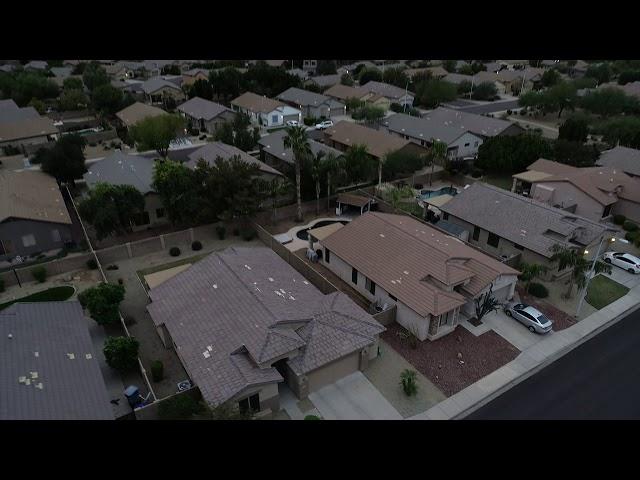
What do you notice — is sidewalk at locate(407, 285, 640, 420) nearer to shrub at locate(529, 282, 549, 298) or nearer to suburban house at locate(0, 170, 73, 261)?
shrub at locate(529, 282, 549, 298)

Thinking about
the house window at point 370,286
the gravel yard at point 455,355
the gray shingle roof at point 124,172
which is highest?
the gray shingle roof at point 124,172

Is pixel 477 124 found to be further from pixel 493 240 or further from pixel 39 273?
pixel 39 273

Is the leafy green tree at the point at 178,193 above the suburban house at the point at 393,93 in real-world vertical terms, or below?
above

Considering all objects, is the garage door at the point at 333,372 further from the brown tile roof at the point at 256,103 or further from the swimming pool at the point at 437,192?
the brown tile roof at the point at 256,103

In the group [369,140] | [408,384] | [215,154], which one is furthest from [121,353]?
[369,140]

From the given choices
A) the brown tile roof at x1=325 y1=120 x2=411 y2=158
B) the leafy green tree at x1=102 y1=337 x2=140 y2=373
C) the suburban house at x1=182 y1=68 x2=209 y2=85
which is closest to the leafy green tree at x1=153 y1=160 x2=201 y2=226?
the leafy green tree at x1=102 y1=337 x2=140 y2=373

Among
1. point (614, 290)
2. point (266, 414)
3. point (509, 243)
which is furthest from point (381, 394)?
point (614, 290)

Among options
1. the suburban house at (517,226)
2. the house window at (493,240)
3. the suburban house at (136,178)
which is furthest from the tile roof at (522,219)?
the suburban house at (136,178)
